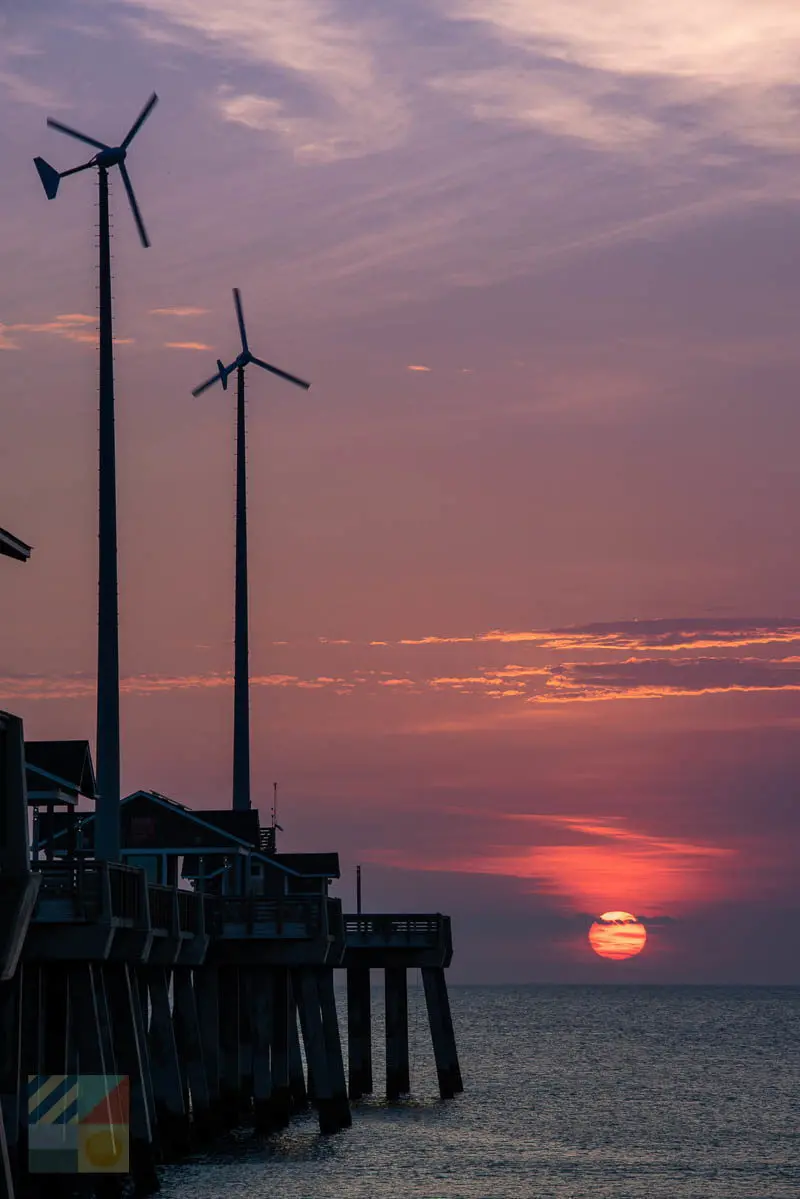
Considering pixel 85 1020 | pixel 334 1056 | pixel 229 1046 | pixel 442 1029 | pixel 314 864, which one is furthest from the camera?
pixel 314 864

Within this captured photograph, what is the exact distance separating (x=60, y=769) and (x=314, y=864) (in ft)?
129

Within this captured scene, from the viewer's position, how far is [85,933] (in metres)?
38.2

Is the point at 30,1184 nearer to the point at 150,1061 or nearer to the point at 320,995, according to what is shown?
the point at 150,1061

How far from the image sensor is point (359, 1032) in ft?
253

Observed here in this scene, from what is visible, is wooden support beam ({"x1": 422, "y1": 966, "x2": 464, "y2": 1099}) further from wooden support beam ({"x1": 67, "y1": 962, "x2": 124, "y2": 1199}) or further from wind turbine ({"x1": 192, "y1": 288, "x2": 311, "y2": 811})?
wooden support beam ({"x1": 67, "y1": 962, "x2": 124, "y2": 1199})

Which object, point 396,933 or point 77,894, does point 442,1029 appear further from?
point 77,894

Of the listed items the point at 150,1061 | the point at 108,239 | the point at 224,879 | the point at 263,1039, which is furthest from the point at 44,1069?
the point at 224,879

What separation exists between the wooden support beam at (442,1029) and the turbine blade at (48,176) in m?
33.7

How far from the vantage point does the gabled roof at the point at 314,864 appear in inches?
3575

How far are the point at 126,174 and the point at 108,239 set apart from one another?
8.96ft

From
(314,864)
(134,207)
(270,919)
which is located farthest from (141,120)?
(314,864)

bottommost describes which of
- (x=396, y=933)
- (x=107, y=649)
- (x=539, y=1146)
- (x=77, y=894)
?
(x=539, y=1146)

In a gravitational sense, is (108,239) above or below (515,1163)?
above

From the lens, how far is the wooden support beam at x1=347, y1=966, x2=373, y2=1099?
7638 centimetres
